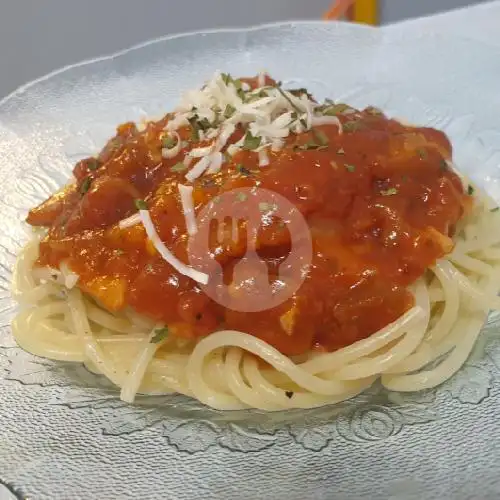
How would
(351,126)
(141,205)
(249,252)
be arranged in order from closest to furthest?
(249,252)
(141,205)
(351,126)

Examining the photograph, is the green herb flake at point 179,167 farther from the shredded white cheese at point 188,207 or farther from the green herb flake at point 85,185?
the green herb flake at point 85,185

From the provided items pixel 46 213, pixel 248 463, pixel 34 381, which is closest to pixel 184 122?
pixel 46 213

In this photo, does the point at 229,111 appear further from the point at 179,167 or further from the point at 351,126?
the point at 351,126

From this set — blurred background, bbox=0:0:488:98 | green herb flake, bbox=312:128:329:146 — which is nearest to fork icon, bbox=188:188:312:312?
green herb flake, bbox=312:128:329:146

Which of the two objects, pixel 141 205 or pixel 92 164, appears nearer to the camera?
pixel 141 205

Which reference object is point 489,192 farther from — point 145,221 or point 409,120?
point 145,221

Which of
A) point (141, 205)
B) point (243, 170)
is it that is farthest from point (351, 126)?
point (141, 205)

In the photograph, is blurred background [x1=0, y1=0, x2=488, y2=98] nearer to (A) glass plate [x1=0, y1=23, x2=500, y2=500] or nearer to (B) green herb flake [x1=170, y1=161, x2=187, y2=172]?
(A) glass plate [x1=0, y1=23, x2=500, y2=500]

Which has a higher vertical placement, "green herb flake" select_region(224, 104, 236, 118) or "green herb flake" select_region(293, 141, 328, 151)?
"green herb flake" select_region(224, 104, 236, 118)
